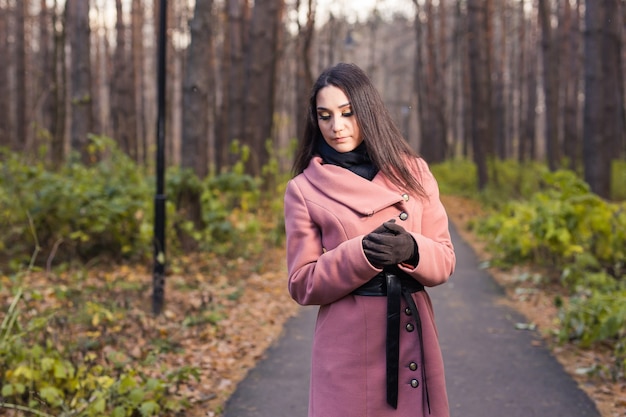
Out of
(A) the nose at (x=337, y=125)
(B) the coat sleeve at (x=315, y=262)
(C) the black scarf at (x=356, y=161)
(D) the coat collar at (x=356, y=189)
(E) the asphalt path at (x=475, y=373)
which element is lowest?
(E) the asphalt path at (x=475, y=373)

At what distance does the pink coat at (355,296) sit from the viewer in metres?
2.31

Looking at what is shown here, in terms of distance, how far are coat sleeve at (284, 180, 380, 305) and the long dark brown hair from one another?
298 millimetres

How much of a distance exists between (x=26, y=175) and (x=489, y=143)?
1522cm

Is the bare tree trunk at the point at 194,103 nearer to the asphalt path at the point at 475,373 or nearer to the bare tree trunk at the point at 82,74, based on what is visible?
the asphalt path at the point at 475,373

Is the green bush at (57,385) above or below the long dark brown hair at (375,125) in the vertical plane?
below

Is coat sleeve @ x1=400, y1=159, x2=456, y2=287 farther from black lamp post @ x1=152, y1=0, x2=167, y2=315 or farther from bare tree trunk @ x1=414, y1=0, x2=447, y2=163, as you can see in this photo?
bare tree trunk @ x1=414, y1=0, x2=447, y2=163

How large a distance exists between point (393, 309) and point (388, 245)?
0.25m

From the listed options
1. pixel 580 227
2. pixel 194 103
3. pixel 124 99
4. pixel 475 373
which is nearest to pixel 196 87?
pixel 194 103

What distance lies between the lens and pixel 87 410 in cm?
368

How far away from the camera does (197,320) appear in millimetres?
6422

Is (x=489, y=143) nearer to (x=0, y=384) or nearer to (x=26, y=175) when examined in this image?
Answer: (x=26, y=175)

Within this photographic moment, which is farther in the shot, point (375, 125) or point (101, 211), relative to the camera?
point (101, 211)

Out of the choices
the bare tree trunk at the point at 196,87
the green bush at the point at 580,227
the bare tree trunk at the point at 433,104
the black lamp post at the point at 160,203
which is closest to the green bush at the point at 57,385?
the black lamp post at the point at 160,203

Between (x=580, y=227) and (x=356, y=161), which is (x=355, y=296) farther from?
(x=580, y=227)
